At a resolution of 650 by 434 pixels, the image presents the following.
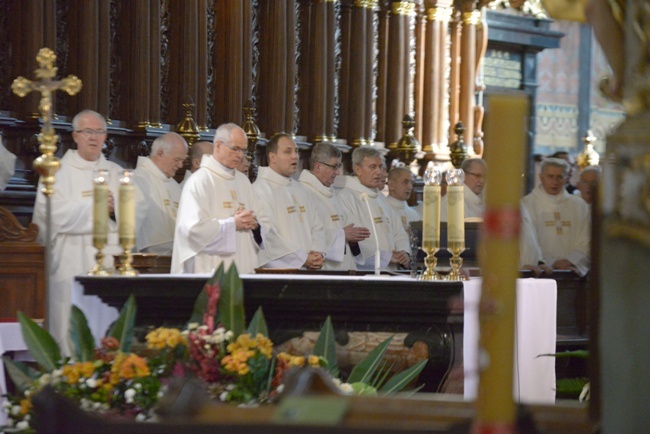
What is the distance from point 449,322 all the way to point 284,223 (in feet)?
19.9

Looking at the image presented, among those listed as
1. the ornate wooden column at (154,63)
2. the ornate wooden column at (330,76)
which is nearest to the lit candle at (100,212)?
the ornate wooden column at (154,63)

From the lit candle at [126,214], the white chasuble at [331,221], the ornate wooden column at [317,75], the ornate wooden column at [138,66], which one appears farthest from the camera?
the ornate wooden column at [317,75]

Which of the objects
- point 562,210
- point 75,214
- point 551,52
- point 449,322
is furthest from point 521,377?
point 551,52

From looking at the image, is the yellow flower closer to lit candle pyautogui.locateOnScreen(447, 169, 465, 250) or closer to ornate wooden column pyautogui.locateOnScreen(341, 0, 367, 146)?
lit candle pyautogui.locateOnScreen(447, 169, 465, 250)

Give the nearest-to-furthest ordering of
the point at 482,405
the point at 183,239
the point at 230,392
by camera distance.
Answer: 1. the point at 482,405
2. the point at 230,392
3. the point at 183,239

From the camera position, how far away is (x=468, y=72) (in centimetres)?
1784

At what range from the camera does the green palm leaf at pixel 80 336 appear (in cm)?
343

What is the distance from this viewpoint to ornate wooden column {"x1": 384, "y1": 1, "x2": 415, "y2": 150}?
1664 cm

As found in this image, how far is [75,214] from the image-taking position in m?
9.44

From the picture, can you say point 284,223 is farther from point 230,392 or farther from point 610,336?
point 610,336

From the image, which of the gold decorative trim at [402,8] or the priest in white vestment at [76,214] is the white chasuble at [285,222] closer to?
the priest in white vestment at [76,214]

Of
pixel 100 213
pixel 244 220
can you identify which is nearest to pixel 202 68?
pixel 244 220

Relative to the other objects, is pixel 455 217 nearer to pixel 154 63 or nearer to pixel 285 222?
pixel 285 222

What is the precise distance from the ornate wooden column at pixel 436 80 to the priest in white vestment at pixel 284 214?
5556 mm
